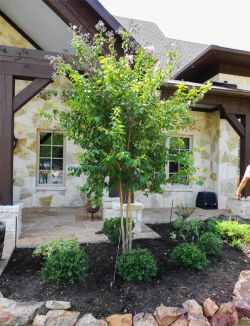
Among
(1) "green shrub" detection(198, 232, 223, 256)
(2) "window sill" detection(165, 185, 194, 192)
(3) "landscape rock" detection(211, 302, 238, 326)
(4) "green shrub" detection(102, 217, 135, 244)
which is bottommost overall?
(3) "landscape rock" detection(211, 302, 238, 326)

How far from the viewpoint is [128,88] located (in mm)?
3023

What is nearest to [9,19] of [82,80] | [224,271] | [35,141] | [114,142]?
[35,141]

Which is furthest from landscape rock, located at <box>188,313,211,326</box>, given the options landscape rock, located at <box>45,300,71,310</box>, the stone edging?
landscape rock, located at <box>45,300,71,310</box>

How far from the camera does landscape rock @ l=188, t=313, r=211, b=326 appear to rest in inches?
103

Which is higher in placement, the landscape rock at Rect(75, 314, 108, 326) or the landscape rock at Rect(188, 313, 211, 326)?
the landscape rock at Rect(75, 314, 108, 326)

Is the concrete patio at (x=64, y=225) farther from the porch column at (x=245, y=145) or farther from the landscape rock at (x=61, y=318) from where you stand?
the porch column at (x=245, y=145)

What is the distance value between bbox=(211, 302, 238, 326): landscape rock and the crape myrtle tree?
145 centimetres

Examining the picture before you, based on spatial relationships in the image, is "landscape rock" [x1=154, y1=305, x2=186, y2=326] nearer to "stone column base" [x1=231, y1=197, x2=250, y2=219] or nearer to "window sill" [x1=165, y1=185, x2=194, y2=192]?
"stone column base" [x1=231, y1=197, x2=250, y2=219]

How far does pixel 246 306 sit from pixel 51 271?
2170mm

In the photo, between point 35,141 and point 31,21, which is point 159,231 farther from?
point 31,21

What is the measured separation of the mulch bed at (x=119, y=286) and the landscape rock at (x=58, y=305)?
69 millimetres

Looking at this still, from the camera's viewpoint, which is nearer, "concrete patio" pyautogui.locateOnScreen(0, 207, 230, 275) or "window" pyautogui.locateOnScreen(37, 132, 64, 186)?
"concrete patio" pyautogui.locateOnScreen(0, 207, 230, 275)

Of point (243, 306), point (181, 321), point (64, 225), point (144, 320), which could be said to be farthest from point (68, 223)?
point (243, 306)

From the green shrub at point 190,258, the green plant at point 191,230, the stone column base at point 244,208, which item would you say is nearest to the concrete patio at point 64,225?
the green plant at point 191,230
